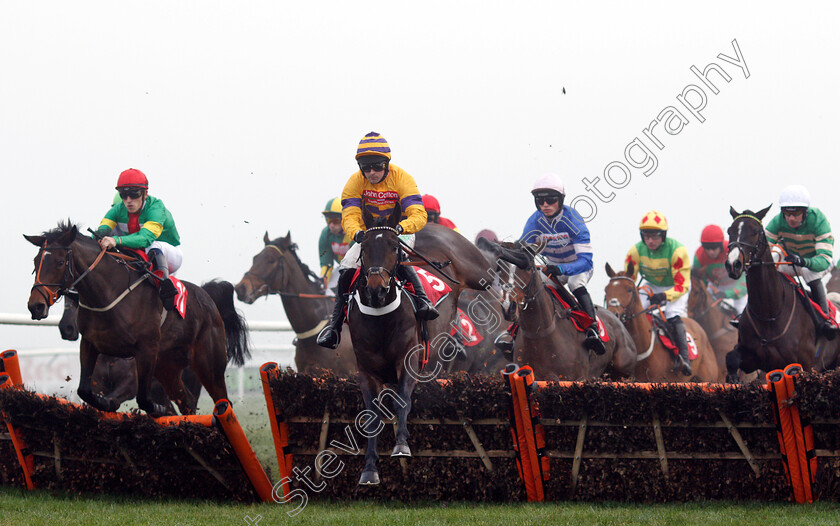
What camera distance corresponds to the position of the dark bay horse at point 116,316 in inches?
245

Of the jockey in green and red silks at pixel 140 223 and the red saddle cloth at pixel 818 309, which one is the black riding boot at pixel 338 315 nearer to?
the jockey in green and red silks at pixel 140 223

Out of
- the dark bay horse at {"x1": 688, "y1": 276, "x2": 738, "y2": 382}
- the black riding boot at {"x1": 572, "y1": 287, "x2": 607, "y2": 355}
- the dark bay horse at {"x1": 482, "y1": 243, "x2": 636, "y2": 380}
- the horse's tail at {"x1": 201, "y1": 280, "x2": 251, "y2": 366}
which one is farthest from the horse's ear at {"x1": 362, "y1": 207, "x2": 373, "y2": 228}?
the dark bay horse at {"x1": 688, "y1": 276, "x2": 738, "y2": 382}

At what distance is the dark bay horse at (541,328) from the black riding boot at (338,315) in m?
1.60

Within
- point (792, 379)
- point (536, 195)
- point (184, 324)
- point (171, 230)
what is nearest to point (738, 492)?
point (792, 379)

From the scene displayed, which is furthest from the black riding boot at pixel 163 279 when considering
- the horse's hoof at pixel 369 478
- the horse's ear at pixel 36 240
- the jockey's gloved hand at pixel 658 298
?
the jockey's gloved hand at pixel 658 298

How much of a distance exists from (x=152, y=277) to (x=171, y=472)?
6.08ft

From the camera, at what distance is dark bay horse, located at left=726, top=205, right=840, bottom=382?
7.11m

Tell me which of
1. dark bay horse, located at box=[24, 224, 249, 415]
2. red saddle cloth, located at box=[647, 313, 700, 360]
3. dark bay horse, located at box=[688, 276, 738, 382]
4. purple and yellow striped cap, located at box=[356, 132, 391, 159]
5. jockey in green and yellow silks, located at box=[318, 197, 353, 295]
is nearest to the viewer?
purple and yellow striped cap, located at box=[356, 132, 391, 159]

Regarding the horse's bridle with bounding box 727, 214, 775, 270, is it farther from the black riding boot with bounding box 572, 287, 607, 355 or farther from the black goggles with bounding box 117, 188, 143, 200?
the black goggles with bounding box 117, 188, 143, 200

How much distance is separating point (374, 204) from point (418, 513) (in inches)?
80.9

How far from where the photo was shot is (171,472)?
5793 millimetres

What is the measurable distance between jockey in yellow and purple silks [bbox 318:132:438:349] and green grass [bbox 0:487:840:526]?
3.66 ft

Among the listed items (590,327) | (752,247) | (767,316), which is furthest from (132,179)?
(767,316)

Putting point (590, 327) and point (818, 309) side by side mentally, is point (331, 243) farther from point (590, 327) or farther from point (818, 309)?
point (818, 309)
